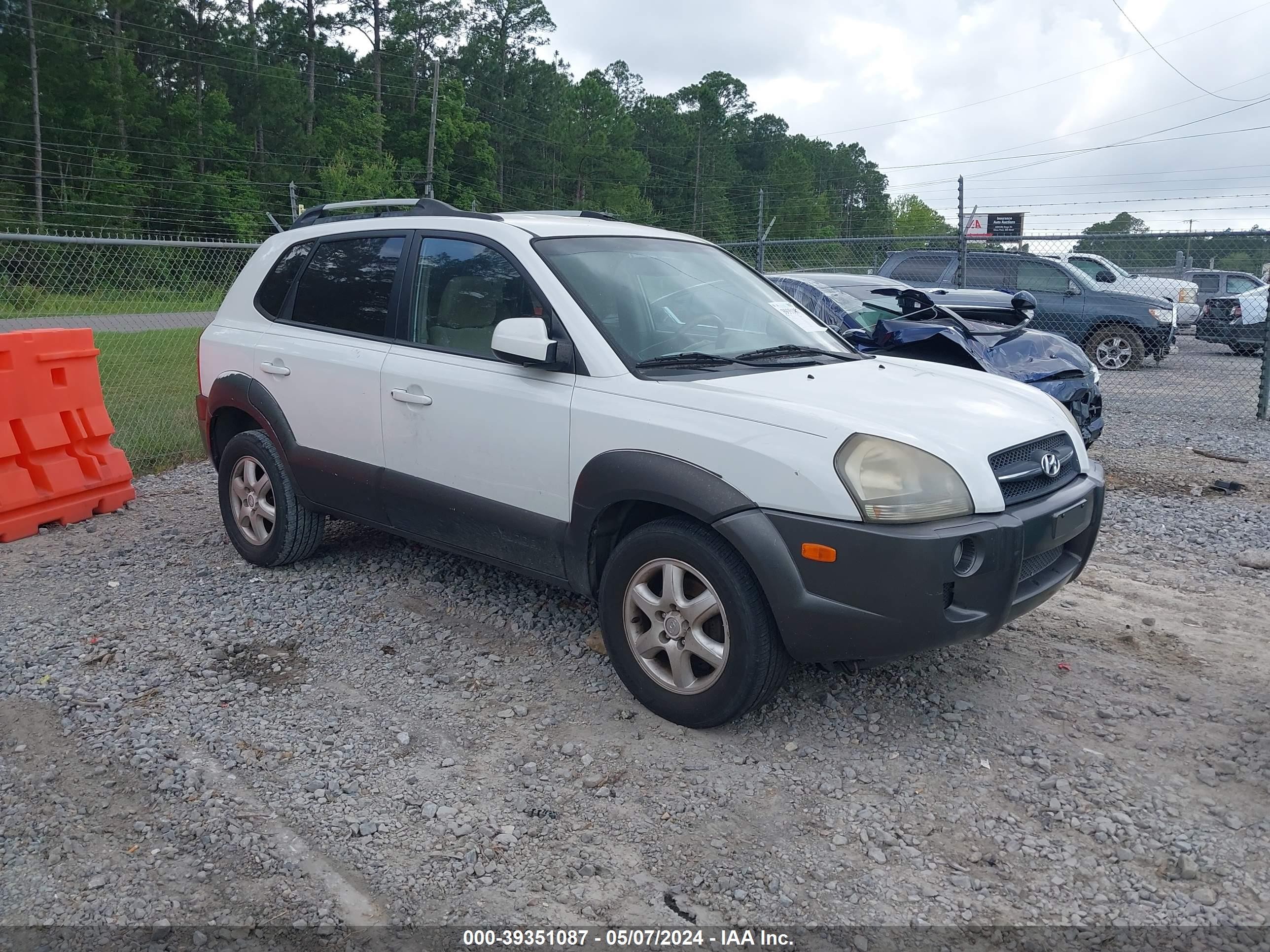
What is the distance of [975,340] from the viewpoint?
7465mm

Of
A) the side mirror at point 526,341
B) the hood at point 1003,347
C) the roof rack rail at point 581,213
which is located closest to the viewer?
the side mirror at point 526,341

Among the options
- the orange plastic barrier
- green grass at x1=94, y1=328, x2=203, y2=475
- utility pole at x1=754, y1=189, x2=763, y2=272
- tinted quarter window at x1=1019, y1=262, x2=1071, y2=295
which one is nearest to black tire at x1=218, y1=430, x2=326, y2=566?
the orange plastic barrier

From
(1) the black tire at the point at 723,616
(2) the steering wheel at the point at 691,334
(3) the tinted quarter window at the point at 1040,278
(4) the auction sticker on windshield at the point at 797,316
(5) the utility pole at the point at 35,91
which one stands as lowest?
(1) the black tire at the point at 723,616

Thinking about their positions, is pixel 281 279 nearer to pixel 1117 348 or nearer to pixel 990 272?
pixel 990 272

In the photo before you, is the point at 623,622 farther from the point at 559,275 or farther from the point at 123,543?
the point at 123,543

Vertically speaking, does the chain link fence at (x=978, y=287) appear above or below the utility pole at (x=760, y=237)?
below

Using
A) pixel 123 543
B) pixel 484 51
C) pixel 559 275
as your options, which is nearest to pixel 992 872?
pixel 559 275

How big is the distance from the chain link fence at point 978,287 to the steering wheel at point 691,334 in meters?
4.96

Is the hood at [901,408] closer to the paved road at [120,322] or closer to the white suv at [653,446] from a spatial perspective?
the white suv at [653,446]

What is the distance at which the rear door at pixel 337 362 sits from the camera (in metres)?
4.73

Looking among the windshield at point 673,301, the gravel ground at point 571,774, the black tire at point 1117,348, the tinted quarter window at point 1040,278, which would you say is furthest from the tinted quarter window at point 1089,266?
the windshield at point 673,301

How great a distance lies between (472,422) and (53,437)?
3.77 meters

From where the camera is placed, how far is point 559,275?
4109mm

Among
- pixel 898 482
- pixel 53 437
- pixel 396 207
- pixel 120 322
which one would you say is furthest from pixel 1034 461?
pixel 120 322
